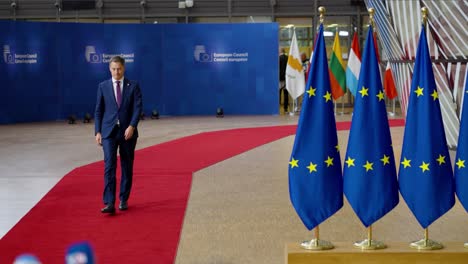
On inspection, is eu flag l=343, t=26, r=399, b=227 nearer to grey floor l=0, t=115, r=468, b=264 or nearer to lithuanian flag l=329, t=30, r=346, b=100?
grey floor l=0, t=115, r=468, b=264

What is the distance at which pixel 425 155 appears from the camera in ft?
18.7

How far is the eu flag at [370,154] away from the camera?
576 cm

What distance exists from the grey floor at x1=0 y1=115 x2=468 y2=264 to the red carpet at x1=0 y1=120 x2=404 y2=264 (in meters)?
0.18

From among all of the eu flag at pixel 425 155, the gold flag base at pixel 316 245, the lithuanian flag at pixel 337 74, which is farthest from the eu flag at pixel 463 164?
the lithuanian flag at pixel 337 74

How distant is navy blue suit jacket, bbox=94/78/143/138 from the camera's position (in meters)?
8.61

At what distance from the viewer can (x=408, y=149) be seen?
5.79m

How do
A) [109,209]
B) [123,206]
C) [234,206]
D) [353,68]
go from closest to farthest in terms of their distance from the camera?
[109,209], [123,206], [234,206], [353,68]

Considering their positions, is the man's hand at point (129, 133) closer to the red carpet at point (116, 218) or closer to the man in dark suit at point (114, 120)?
the man in dark suit at point (114, 120)

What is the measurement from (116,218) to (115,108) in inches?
46.6

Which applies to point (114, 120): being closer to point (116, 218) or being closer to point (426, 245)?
point (116, 218)

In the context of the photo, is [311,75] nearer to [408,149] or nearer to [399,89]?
[408,149]

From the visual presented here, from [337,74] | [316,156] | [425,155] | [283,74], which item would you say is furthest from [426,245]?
[283,74]

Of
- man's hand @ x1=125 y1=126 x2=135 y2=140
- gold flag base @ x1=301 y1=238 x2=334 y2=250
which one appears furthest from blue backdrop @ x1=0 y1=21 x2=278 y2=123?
gold flag base @ x1=301 y1=238 x2=334 y2=250

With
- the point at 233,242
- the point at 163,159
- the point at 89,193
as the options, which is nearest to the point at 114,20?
the point at 163,159
